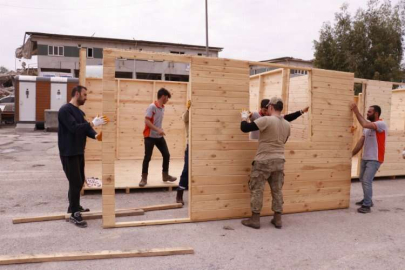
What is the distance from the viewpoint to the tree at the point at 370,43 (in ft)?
68.7

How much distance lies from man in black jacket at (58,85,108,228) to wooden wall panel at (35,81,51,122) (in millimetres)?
16464

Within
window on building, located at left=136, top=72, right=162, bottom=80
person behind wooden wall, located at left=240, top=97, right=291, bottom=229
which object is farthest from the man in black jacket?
window on building, located at left=136, top=72, right=162, bottom=80

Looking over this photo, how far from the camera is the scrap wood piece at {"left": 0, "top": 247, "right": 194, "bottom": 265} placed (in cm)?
362

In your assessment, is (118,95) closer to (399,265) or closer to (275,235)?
(275,235)

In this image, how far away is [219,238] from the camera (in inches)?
179

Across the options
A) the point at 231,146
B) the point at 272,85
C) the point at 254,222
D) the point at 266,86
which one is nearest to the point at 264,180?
the point at 254,222

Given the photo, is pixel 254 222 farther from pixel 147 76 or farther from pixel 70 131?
→ pixel 147 76

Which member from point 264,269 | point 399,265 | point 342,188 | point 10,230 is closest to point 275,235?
point 264,269

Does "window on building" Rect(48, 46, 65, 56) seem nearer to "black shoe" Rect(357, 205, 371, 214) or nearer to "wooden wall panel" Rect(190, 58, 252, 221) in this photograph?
"wooden wall panel" Rect(190, 58, 252, 221)

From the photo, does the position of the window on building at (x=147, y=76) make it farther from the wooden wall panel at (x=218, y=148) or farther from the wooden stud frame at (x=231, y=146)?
the wooden wall panel at (x=218, y=148)

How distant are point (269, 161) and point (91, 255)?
2770mm

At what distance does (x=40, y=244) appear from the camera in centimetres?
414

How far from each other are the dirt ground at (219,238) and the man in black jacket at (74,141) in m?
0.35

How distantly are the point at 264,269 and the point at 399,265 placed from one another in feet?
5.54
